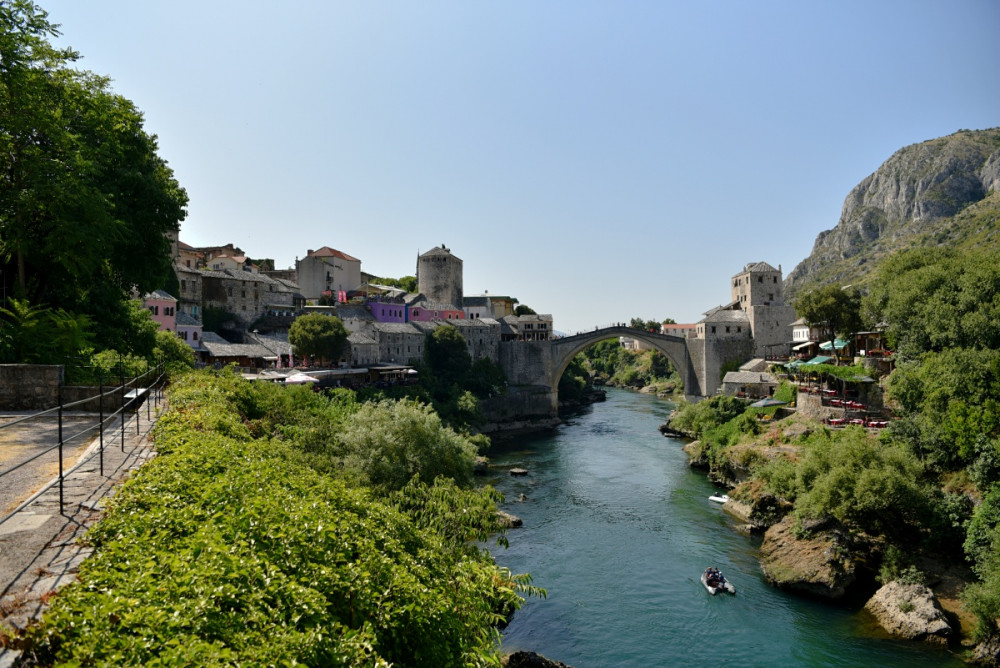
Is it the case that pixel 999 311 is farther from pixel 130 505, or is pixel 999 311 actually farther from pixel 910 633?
pixel 130 505

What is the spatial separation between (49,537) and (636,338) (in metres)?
52.7

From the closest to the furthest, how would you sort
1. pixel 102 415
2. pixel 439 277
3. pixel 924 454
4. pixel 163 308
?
pixel 102 415 < pixel 924 454 < pixel 163 308 < pixel 439 277

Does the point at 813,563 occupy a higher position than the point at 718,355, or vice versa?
the point at 718,355

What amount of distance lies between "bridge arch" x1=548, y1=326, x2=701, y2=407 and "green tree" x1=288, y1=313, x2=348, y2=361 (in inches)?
806

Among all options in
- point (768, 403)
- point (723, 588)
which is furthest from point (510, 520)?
point (768, 403)

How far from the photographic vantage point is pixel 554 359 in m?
55.4

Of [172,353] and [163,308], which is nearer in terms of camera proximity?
[172,353]

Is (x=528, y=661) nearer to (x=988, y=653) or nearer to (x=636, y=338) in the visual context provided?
(x=988, y=653)

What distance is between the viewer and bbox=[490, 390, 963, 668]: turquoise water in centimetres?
1405

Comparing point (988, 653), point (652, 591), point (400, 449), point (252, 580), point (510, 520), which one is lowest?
point (988, 653)

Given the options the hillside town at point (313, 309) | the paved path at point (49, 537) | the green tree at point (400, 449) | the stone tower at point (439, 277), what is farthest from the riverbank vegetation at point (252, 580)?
the stone tower at point (439, 277)

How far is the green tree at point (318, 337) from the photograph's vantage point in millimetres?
39656

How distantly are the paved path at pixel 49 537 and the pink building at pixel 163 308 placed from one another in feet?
97.5

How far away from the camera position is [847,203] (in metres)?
152
